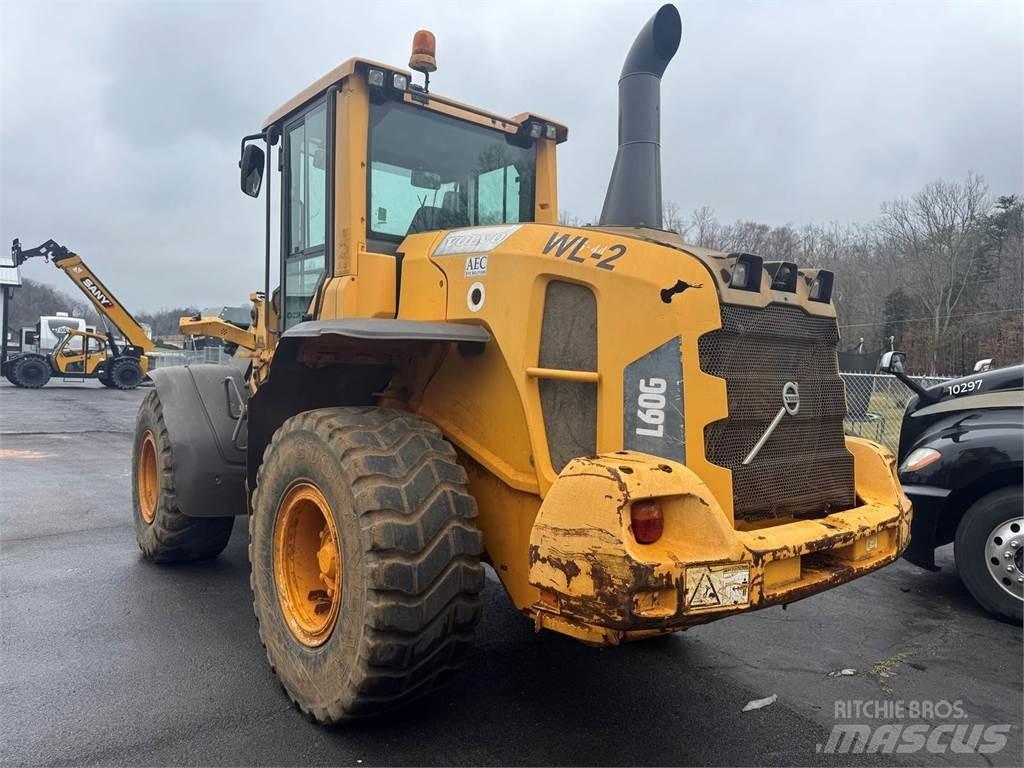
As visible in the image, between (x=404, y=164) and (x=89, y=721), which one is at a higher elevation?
(x=404, y=164)

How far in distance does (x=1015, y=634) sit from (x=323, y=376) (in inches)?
172

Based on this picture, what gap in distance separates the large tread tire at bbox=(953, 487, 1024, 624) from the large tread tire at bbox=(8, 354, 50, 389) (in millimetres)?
27270

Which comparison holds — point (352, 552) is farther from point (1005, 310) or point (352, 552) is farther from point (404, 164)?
point (1005, 310)

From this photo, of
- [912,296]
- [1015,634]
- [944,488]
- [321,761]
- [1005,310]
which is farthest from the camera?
[912,296]

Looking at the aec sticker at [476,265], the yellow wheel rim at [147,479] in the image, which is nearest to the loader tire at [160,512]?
the yellow wheel rim at [147,479]

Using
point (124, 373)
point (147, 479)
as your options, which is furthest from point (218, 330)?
point (124, 373)

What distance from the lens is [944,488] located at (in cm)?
507

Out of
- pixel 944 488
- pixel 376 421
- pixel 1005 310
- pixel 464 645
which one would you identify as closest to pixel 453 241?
pixel 376 421

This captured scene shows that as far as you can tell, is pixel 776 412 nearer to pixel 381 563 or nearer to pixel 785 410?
pixel 785 410

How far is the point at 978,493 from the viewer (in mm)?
5074

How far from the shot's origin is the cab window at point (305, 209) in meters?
4.16

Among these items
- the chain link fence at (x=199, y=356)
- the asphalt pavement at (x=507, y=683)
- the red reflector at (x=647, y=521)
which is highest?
the chain link fence at (x=199, y=356)

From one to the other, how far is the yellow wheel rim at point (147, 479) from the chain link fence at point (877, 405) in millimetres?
8376

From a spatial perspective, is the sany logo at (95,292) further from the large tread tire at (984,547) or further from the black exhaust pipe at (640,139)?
the large tread tire at (984,547)
